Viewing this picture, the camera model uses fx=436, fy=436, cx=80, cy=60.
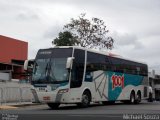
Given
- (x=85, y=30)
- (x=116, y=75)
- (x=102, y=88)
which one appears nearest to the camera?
(x=102, y=88)

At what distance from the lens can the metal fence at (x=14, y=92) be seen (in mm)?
33250

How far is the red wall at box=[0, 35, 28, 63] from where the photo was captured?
49250mm

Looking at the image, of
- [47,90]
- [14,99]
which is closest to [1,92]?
[14,99]

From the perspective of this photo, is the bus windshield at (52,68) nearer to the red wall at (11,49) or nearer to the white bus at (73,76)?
the white bus at (73,76)

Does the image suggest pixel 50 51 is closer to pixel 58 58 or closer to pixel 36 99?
pixel 58 58

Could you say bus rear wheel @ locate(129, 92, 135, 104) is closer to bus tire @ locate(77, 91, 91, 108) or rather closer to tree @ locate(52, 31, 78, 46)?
bus tire @ locate(77, 91, 91, 108)

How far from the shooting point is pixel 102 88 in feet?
81.5

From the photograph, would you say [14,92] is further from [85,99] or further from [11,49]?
[11,49]

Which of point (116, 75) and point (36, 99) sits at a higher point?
point (116, 75)

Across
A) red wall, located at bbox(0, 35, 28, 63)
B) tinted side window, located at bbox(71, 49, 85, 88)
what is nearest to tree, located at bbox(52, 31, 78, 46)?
red wall, located at bbox(0, 35, 28, 63)

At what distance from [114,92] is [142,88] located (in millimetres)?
4764

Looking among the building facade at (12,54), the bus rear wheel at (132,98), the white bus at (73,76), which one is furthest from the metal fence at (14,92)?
the building facade at (12,54)

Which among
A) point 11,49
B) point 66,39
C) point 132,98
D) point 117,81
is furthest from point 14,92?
point 66,39

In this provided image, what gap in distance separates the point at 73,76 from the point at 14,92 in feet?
46.9
